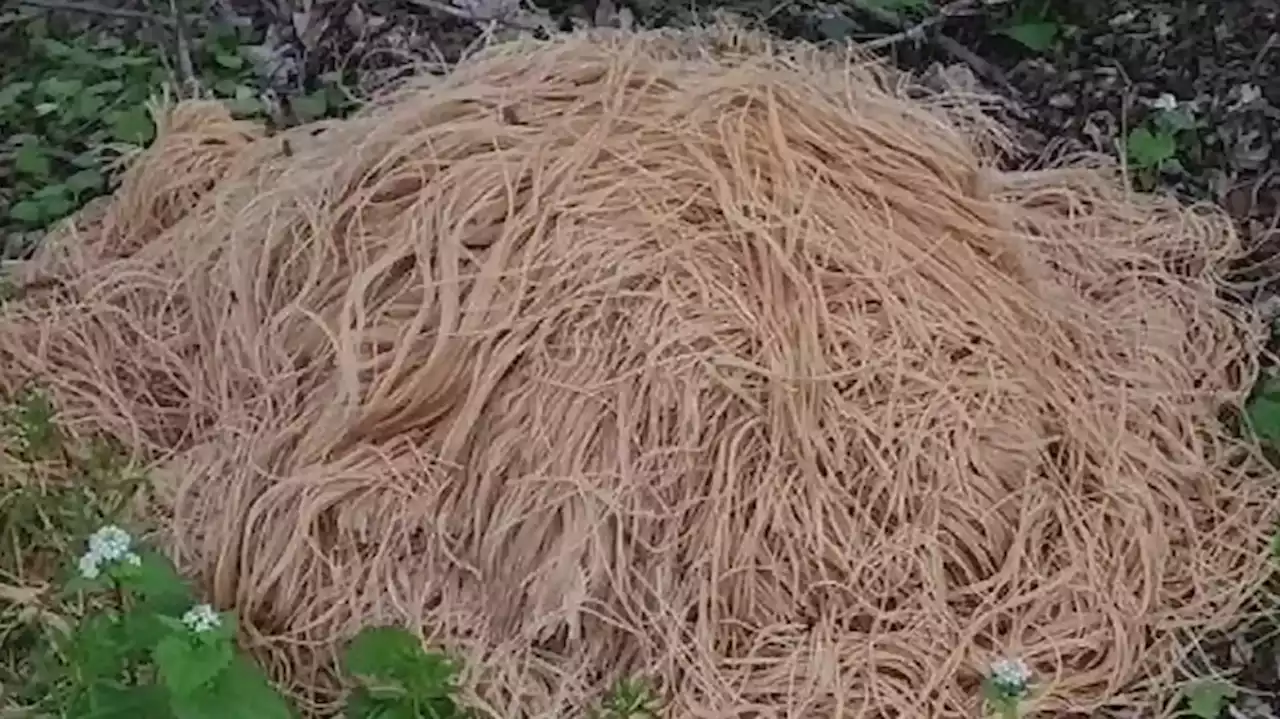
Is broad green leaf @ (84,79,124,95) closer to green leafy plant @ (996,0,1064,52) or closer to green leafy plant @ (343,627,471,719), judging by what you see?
green leafy plant @ (996,0,1064,52)

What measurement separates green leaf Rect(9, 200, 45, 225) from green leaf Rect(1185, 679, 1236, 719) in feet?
5.48

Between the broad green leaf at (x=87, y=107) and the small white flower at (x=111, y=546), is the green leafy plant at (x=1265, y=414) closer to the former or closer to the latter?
the small white flower at (x=111, y=546)

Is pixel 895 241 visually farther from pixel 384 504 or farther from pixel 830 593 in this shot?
pixel 384 504

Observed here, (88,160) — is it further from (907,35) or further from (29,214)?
(907,35)

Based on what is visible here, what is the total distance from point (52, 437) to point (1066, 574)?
3.68 ft

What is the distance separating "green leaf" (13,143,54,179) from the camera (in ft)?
10.8

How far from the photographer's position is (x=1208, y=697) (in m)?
2.33

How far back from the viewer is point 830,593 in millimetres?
2363

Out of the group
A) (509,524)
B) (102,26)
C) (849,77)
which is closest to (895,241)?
(849,77)

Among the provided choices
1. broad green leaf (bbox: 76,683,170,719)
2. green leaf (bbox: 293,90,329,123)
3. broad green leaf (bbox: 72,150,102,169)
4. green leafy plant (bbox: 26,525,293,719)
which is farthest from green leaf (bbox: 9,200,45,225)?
broad green leaf (bbox: 76,683,170,719)

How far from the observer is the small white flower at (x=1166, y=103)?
321 cm

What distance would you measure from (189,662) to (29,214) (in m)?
1.40

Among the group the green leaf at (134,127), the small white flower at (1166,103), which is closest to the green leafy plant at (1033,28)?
the small white flower at (1166,103)

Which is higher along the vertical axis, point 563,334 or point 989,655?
point 563,334
